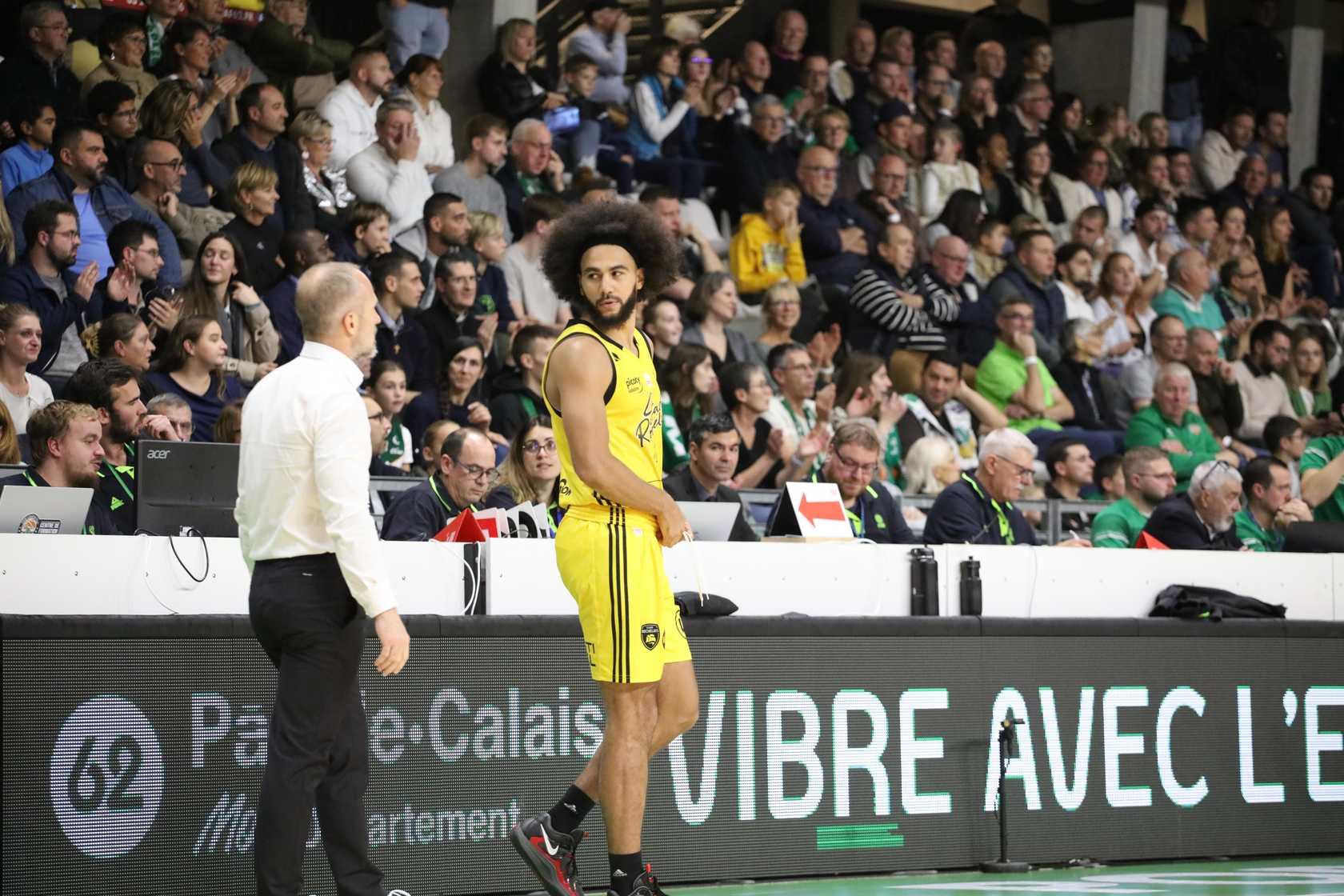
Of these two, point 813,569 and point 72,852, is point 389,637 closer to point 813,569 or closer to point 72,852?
point 72,852

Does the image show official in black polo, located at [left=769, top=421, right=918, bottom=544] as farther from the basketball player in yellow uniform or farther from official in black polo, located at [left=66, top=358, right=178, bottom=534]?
the basketball player in yellow uniform

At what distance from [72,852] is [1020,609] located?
371 centimetres

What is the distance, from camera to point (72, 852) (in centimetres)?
540

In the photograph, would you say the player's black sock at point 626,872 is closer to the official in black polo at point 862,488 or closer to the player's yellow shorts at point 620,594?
the player's yellow shorts at point 620,594

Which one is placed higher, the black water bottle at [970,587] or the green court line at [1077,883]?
the black water bottle at [970,587]

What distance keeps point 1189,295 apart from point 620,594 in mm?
10625

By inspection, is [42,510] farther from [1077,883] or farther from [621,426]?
[1077,883]

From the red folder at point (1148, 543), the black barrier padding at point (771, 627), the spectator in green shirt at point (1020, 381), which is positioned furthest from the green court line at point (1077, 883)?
the spectator in green shirt at point (1020, 381)

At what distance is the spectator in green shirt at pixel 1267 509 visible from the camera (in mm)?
10211

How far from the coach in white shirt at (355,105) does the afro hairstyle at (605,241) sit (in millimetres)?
5817

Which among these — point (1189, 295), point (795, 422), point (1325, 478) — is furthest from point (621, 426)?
point (1189, 295)

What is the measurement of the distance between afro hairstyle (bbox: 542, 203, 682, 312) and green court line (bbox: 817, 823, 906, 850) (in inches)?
87.5

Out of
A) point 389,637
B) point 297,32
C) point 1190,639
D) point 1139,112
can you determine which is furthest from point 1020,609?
point 1139,112

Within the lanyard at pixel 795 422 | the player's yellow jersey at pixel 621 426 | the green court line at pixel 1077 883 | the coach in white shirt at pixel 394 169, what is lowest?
the green court line at pixel 1077 883
